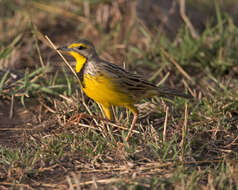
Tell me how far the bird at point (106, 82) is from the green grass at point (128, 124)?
0.38 meters

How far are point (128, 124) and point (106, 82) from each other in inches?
28.9

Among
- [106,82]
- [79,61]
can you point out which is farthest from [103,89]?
[79,61]

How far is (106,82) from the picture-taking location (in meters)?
4.49

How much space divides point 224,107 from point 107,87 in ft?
5.52

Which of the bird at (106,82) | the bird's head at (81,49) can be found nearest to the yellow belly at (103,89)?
the bird at (106,82)

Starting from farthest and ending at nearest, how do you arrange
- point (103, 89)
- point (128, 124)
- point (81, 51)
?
point (128, 124), point (81, 51), point (103, 89)

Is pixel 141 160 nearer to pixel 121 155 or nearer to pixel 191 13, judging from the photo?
pixel 121 155

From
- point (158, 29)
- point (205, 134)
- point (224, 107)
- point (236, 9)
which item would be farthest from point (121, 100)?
point (236, 9)

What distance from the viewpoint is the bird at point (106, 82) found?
4.50 m

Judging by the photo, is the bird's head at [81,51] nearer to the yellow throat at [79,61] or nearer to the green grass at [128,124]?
the yellow throat at [79,61]

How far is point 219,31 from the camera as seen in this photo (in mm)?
7246

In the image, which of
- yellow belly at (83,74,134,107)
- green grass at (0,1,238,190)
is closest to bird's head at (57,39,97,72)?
yellow belly at (83,74,134,107)

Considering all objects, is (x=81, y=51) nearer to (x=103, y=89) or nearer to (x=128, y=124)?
(x=103, y=89)

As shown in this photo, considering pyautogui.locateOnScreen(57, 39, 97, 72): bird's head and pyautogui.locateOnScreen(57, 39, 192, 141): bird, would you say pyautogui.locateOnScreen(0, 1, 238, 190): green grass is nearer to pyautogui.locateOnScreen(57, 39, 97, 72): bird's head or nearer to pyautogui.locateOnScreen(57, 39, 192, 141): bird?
pyautogui.locateOnScreen(57, 39, 192, 141): bird
